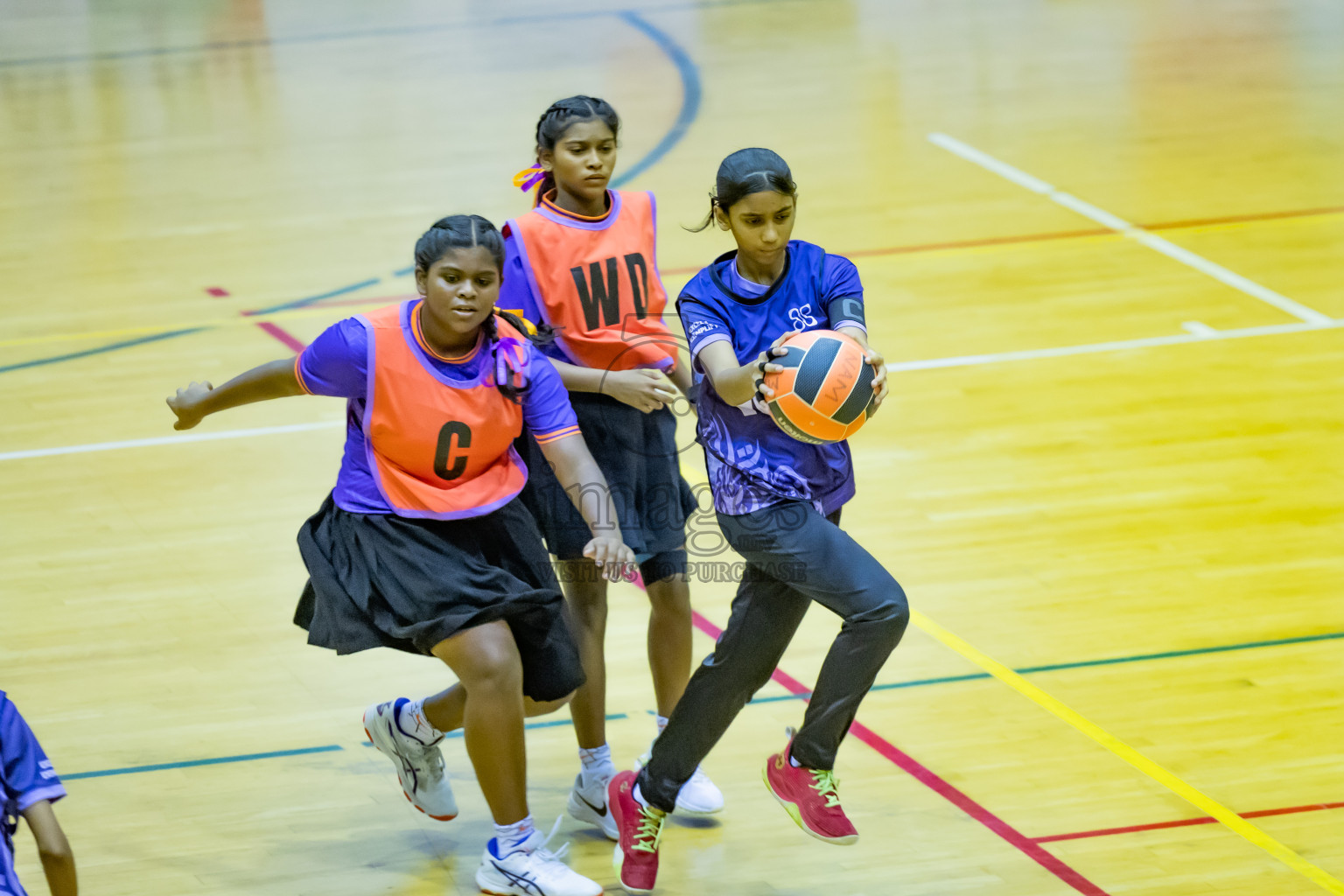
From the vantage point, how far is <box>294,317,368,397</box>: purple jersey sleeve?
3561mm

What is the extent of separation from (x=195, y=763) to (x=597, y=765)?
1.14 metres

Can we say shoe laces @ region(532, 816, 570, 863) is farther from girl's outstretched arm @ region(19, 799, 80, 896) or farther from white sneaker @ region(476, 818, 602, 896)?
girl's outstretched arm @ region(19, 799, 80, 896)

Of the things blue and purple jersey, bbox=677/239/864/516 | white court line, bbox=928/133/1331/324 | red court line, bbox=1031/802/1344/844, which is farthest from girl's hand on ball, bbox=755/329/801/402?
white court line, bbox=928/133/1331/324

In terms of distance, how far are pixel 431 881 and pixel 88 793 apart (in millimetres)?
1018

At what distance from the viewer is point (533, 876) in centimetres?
373

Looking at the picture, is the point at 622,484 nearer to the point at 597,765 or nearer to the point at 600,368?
the point at 600,368

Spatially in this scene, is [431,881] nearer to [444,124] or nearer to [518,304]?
[518,304]

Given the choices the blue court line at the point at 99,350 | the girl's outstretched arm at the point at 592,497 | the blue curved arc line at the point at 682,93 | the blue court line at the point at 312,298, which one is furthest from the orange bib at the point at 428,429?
the blue curved arc line at the point at 682,93

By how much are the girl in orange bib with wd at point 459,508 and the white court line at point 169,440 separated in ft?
9.98

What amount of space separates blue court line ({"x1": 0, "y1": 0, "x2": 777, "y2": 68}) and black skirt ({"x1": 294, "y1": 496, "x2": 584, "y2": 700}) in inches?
443

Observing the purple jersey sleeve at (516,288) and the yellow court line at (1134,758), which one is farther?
the purple jersey sleeve at (516,288)

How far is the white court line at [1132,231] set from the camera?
26.1 ft

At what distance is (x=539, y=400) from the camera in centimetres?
368

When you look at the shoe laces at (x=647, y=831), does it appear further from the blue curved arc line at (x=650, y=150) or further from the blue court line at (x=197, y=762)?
the blue curved arc line at (x=650, y=150)
